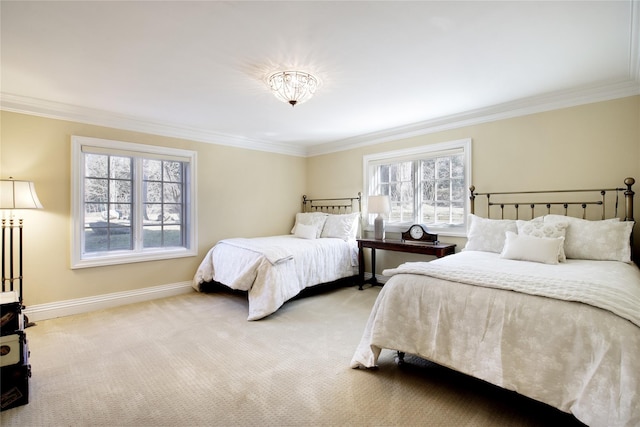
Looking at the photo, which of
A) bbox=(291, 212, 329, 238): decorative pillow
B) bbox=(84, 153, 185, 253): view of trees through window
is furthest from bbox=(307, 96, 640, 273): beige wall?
bbox=(84, 153, 185, 253): view of trees through window

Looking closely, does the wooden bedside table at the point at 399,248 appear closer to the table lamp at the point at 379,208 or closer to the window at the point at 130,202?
the table lamp at the point at 379,208

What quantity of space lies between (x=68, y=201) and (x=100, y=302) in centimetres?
121

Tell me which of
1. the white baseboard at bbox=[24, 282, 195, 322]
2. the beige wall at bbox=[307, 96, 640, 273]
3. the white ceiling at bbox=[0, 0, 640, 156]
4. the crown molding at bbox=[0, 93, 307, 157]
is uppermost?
the white ceiling at bbox=[0, 0, 640, 156]

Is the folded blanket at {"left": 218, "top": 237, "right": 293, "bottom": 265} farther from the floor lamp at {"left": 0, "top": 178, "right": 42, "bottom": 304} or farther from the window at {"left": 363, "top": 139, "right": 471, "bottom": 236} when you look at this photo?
the floor lamp at {"left": 0, "top": 178, "right": 42, "bottom": 304}

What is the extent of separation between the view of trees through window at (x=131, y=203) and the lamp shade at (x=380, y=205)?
8.84 ft

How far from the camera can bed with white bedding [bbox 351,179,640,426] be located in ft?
4.64

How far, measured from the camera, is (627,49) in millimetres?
2273

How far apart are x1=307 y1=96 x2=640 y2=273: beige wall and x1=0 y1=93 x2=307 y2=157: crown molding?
9.32 feet

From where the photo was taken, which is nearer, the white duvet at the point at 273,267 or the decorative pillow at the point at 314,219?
the white duvet at the point at 273,267

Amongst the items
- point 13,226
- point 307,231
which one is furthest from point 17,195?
point 307,231

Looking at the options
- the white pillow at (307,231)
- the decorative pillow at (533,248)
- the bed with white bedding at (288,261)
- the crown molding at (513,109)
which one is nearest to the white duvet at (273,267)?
the bed with white bedding at (288,261)

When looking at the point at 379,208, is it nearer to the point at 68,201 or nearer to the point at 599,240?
the point at 599,240

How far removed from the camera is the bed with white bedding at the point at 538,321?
1415 millimetres

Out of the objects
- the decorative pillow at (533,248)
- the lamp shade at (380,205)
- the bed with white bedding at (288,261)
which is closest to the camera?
the decorative pillow at (533,248)
